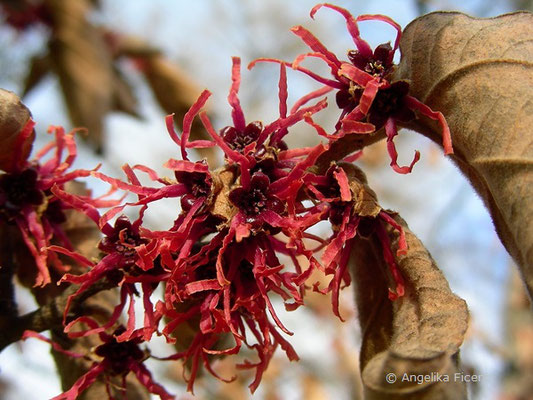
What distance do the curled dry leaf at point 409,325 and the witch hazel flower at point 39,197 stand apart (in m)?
0.61

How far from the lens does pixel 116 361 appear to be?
1398mm

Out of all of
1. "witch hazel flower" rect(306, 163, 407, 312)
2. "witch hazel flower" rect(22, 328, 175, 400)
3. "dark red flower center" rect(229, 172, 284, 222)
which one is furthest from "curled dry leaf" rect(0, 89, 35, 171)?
"witch hazel flower" rect(306, 163, 407, 312)

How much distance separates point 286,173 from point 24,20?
3.96 m

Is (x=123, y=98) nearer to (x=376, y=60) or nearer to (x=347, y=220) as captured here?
(x=376, y=60)

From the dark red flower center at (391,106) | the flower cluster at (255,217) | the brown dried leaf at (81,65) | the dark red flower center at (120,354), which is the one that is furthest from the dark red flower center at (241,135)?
the brown dried leaf at (81,65)

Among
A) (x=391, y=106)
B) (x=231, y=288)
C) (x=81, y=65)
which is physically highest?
Answer: (x=81, y=65)

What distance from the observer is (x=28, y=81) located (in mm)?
3916

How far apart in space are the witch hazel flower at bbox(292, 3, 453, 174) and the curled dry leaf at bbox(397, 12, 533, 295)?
35 millimetres

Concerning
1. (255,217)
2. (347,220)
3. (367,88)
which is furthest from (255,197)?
(367,88)

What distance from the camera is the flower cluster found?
1.16m

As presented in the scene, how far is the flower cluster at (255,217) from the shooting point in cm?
116

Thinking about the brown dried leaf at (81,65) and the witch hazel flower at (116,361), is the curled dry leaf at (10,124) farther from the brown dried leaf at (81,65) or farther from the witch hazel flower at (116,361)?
the brown dried leaf at (81,65)

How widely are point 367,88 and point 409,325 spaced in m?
0.44

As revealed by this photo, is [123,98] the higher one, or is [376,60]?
[123,98]
